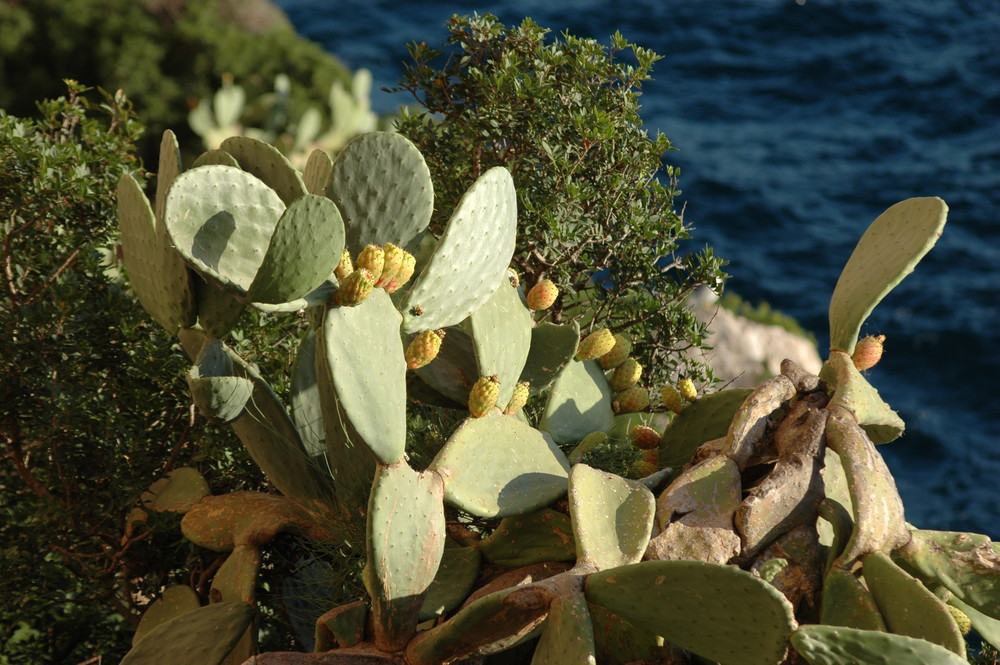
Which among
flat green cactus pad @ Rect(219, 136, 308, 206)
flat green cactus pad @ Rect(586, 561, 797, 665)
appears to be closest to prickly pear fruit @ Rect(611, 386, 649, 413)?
flat green cactus pad @ Rect(586, 561, 797, 665)

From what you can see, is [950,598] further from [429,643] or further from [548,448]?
[429,643]

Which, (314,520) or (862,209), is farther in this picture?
(862,209)

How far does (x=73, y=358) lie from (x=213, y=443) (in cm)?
50

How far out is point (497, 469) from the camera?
2.49 metres

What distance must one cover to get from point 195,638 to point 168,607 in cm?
37

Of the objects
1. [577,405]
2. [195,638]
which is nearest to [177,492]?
[195,638]

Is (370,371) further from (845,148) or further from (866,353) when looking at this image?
(845,148)

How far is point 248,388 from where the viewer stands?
8.38ft

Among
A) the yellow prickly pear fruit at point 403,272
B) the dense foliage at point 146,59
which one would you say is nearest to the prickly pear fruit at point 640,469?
the yellow prickly pear fruit at point 403,272

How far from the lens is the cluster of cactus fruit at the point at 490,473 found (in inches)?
84.7

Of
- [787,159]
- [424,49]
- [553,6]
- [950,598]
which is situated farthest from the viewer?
[553,6]

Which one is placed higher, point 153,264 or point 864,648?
point 153,264

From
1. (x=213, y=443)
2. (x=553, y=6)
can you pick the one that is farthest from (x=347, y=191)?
(x=553, y=6)

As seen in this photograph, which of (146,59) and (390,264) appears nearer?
(390,264)
